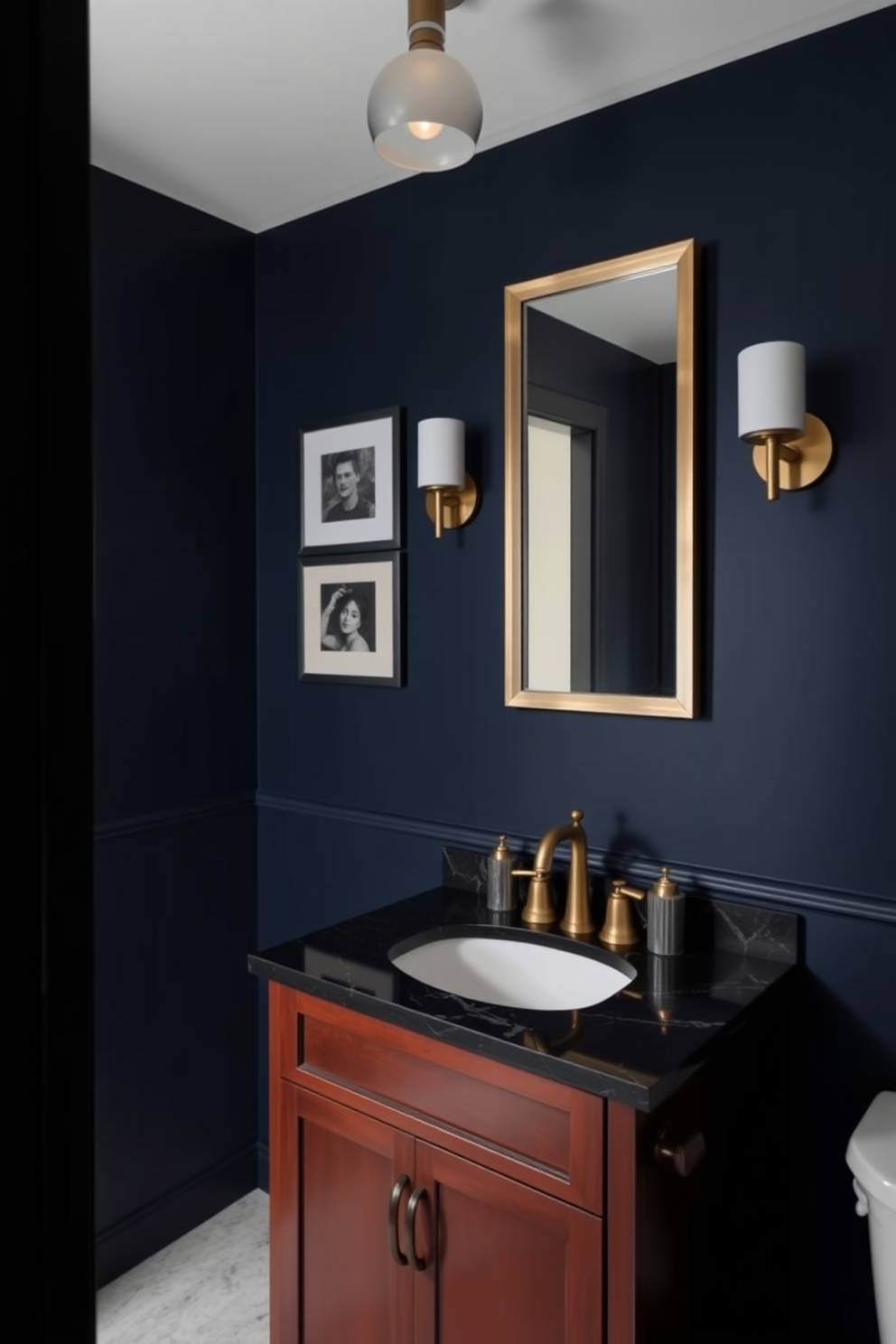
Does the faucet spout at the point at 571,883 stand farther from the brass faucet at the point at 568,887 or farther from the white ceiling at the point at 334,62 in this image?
the white ceiling at the point at 334,62

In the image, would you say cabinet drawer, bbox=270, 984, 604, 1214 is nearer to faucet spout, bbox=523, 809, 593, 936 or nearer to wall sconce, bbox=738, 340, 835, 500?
faucet spout, bbox=523, 809, 593, 936

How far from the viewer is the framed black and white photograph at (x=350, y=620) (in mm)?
2348

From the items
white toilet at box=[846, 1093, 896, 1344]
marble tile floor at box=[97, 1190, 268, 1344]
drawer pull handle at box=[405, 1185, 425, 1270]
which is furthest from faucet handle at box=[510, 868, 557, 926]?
marble tile floor at box=[97, 1190, 268, 1344]

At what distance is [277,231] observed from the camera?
2570 mm

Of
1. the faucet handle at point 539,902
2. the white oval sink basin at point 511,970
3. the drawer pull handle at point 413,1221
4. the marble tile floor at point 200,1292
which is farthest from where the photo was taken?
the marble tile floor at point 200,1292

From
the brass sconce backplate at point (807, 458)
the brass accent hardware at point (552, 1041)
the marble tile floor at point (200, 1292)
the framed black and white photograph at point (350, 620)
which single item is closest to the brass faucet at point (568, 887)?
the brass accent hardware at point (552, 1041)

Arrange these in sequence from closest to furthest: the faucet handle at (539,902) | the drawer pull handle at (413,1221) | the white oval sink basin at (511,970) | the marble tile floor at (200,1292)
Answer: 1. the drawer pull handle at (413,1221)
2. the white oval sink basin at (511,970)
3. the faucet handle at (539,902)
4. the marble tile floor at (200,1292)

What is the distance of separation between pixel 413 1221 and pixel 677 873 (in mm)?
790

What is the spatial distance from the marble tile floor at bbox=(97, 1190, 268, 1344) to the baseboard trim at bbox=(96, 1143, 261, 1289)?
0.02 meters

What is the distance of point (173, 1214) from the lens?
95.3 inches

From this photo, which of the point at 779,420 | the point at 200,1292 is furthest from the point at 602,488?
the point at 200,1292

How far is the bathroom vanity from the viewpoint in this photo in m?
1.34

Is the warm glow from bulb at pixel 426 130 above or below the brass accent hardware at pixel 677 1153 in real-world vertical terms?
above

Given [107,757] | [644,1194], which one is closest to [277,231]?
[107,757]
